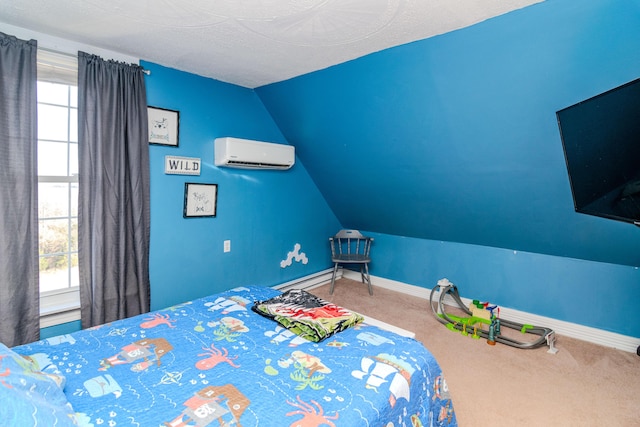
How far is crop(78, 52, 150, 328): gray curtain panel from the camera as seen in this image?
7.82 ft

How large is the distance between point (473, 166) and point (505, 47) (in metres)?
1.05

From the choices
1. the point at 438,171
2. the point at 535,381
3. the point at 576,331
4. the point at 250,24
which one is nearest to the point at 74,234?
the point at 250,24

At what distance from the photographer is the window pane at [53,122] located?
2371 millimetres

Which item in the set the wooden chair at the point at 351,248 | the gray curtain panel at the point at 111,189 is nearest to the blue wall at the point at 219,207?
the gray curtain panel at the point at 111,189

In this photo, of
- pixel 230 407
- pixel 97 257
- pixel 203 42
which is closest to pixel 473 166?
pixel 203 42

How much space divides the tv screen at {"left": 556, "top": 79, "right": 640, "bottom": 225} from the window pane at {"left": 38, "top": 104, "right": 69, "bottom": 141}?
3.08 meters

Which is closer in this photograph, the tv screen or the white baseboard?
the tv screen

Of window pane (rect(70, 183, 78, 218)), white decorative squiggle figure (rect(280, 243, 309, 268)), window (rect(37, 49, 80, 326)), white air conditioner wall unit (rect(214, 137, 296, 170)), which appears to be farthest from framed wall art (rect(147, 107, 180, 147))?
white decorative squiggle figure (rect(280, 243, 309, 268))

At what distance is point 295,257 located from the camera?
4.13 metres

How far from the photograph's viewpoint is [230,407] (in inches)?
49.1

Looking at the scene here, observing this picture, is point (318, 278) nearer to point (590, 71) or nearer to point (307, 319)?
point (307, 319)

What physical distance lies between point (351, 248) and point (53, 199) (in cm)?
330

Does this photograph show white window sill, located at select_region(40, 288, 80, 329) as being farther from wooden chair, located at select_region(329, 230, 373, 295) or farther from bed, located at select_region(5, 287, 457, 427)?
wooden chair, located at select_region(329, 230, 373, 295)

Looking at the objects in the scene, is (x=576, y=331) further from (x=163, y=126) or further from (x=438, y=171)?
(x=163, y=126)
